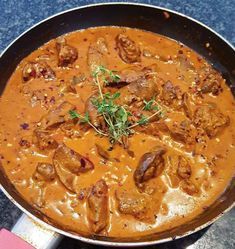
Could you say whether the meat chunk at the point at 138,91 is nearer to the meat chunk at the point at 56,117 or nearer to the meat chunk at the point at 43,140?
the meat chunk at the point at 56,117

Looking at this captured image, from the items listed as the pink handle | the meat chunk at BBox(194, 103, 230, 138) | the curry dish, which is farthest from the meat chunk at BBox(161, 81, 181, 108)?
the pink handle

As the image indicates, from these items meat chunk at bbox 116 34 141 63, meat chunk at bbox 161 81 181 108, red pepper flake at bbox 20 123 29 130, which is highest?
meat chunk at bbox 116 34 141 63

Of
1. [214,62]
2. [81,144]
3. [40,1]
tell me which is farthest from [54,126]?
[40,1]

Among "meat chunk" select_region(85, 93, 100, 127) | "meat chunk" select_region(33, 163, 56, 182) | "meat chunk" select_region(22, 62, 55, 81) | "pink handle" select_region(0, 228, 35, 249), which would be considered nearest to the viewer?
"pink handle" select_region(0, 228, 35, 249)

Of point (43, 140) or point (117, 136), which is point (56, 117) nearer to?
point (43, 140)

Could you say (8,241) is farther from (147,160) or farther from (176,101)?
(176,101)

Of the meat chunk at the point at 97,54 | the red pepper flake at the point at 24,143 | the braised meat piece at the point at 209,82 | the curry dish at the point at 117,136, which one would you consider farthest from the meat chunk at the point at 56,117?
the braised meat piece at the point at 209,82

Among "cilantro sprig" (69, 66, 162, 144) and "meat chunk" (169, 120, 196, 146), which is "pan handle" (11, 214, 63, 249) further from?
"meat chunk" (169, 120, 196, 146)
